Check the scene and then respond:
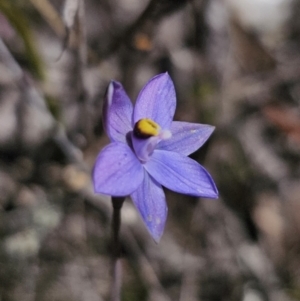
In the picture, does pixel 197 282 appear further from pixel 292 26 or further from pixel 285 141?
pixel 292 26

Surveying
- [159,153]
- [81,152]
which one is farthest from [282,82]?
[159,153]

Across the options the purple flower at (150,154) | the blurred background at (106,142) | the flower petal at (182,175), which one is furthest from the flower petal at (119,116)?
the blurred background at (106,142)

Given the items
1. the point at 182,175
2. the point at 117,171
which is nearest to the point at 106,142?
the point at 182,175

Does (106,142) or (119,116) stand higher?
(119,116)

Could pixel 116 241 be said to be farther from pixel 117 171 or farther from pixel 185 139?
pixel 185 139

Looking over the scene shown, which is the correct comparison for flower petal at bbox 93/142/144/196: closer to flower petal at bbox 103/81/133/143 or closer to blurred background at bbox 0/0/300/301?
flower petal at bbox 103/81/133/143
